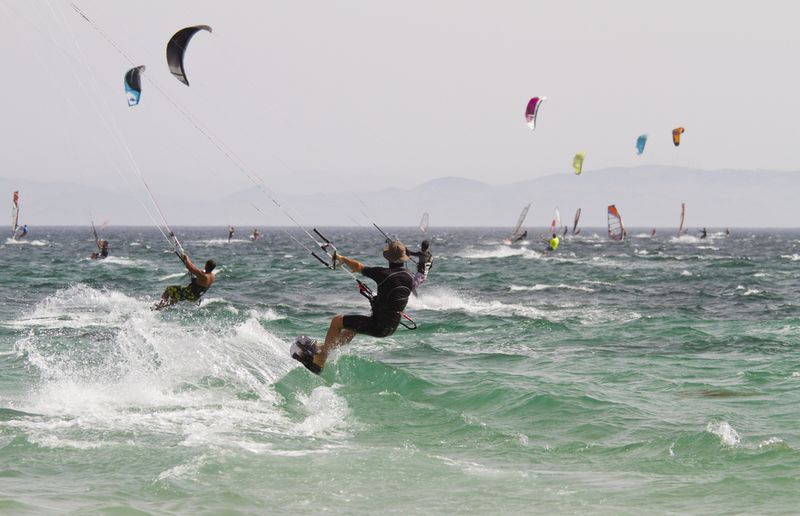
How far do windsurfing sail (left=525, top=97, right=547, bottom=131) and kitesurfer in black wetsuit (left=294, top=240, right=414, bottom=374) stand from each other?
95.8 ft

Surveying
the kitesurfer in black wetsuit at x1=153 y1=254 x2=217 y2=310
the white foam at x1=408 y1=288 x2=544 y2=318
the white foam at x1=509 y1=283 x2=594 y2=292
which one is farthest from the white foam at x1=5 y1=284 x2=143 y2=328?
the white foam at x1=509 y1=283 x2=594 y2=292

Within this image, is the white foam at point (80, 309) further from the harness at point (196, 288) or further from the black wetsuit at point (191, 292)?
the harness at point (196, 288)

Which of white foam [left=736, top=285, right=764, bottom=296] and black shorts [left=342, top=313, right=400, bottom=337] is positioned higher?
black shorts [left=342, top=313, right=400, bottom=337]

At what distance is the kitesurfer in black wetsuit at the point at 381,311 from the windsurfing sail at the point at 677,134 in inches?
1670

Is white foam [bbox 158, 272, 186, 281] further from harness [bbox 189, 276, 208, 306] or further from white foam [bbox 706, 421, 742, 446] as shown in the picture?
white foam [bbox 706, 421, 742, 446]

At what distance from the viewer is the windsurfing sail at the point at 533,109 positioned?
3968 cm

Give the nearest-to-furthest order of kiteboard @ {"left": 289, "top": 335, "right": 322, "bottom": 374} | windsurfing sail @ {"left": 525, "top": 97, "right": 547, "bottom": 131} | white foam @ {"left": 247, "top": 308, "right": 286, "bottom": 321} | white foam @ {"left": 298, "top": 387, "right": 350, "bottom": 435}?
white foam @ {"left": 298, "top": 387, "right": 350, "bottom": 435}, kiteboard @ {"left": 289, "top": 335, "right": 322, "bottom": 374}, white foam @ {"left": 247, "top": 308, "right": 286, "bottom": 321}, windsurfing sail @ {"left": 525, "top": 97, "right": 547, "bottom": 131}

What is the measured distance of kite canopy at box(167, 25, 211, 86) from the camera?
611 inches

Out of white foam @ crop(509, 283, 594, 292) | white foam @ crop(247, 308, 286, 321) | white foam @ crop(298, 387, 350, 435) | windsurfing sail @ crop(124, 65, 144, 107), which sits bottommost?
white foam @ crop(247, 308, 286, 321)

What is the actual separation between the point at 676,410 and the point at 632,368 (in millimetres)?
3880

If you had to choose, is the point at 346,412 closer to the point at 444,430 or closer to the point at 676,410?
the point at 444,430

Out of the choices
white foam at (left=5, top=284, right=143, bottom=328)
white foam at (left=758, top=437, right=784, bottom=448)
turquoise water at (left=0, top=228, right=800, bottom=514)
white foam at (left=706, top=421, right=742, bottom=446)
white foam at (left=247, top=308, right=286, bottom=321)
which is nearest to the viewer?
turquoise water at (left=0, top=228, right=800, bottom=514)

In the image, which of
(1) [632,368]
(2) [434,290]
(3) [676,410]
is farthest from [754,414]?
(2) [434,290]

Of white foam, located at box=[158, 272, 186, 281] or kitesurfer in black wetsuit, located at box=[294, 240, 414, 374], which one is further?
white foam, located at box=[158, 272, 186, 281]
